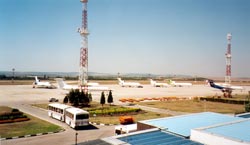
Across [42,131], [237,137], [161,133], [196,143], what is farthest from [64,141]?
[237,137]

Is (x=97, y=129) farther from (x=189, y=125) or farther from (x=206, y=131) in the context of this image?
(x=206, y=131)

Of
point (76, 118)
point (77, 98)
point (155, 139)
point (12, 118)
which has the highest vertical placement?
point (77, 98)

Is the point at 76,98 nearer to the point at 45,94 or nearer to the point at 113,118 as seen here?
the point at 113,118

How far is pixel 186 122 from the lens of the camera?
27484 millimetres

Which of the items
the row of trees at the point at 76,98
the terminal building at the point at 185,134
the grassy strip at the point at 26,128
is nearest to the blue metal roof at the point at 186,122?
the terminal building at the point at 185,134

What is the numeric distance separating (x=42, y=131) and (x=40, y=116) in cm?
1173

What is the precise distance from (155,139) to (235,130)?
7491 mm

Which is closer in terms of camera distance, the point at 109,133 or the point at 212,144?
the point at 212,144

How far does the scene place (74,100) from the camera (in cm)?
5631

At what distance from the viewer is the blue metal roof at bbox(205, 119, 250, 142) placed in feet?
68.8

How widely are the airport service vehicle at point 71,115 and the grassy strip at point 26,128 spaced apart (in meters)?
2.24

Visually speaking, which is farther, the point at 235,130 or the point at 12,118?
the point at 12,118

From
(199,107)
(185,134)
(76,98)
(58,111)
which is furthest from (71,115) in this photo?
(199,107)

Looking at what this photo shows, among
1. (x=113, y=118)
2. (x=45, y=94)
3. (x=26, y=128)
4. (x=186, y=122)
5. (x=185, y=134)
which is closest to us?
(x=185, y=134)
